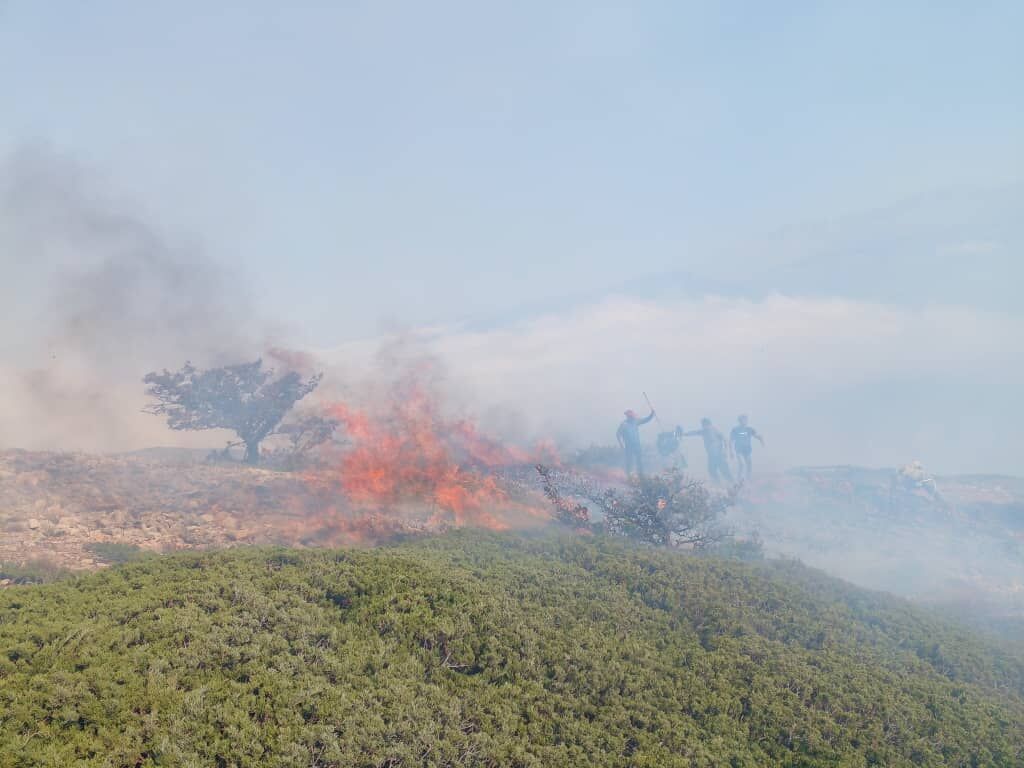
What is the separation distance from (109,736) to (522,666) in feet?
34.6

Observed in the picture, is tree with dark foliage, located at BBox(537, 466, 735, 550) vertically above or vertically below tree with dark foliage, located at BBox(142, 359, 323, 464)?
below

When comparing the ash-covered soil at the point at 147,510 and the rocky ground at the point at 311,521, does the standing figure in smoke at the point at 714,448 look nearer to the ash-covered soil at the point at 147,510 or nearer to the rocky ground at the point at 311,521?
Answer: the rocky ground at the point at 311,521

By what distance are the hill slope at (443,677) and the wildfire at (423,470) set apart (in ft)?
60.5

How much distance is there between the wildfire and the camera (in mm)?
43112

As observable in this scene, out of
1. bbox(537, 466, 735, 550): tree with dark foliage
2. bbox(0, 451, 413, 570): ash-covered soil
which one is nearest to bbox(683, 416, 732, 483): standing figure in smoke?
bbox(537, 466, 735, 550): tree with dark foliage

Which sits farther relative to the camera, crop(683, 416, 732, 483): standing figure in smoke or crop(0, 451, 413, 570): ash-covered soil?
crop(683, 416, 732, 483): standing figure in smoke

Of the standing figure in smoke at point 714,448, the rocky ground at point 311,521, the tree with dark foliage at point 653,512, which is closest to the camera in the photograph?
the rocky ground at point 311,521

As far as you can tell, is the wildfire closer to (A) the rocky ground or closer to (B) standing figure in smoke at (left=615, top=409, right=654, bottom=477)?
(A) the rocky ground

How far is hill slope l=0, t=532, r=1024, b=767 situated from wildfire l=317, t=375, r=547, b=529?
18.4 m

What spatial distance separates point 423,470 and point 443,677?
29.5m

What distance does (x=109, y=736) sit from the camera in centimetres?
1124

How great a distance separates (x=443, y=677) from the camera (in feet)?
53.1

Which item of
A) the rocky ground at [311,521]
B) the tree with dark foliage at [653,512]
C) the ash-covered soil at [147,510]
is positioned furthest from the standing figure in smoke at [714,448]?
the ash-covered soil at [147,510]

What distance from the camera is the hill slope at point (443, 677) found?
40.0ft
